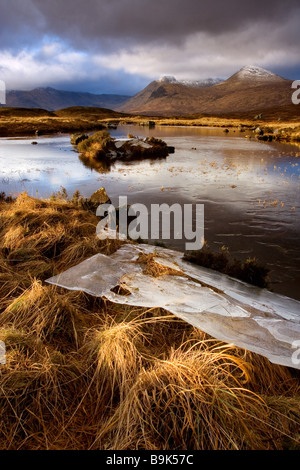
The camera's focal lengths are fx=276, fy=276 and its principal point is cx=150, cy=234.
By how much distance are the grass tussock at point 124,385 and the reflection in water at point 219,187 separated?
265 centimetres

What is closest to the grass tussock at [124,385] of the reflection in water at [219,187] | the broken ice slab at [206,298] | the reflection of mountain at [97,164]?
the broken ice slab at [206,298]

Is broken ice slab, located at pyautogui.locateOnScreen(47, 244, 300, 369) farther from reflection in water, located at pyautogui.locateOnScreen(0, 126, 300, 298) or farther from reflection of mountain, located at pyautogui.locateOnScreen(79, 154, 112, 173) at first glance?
reflection of mountain, located at pyautogui.locateOnScreen(79, 154, 112, 173)

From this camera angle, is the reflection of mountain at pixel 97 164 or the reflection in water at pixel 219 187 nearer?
the reflection in water at pixel 219 187

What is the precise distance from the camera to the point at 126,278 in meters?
3.88

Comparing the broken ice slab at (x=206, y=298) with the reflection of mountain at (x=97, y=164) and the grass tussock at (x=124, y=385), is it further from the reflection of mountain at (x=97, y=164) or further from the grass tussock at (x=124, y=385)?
the reflection of mountain at (x=97, y=164)

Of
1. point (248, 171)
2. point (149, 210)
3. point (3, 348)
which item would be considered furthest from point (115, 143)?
point (3, 348)

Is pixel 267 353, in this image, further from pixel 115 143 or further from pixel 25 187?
pixel 115 143

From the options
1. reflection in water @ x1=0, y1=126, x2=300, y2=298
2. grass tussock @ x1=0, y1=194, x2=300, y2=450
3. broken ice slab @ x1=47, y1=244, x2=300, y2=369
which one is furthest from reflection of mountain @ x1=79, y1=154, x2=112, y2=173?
grass tussock @ x1=0, y1=194, x2=300, y2=450

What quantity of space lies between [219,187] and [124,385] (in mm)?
10403

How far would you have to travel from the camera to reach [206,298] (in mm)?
3506

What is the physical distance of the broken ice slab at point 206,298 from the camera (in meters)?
2.85
